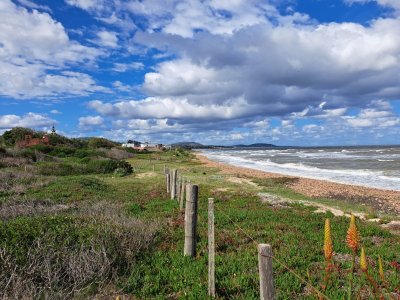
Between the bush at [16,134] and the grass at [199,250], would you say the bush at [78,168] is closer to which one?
the grass at [199,250]

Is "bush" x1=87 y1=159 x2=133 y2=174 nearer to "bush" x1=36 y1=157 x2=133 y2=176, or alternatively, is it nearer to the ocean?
"bush" x1=36 y1=157 x2=133 y2=176

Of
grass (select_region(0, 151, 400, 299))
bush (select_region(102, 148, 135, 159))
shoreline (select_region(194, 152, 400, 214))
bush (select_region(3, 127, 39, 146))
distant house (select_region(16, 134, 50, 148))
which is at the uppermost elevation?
bush (select_region(3, 127, 39, 146))

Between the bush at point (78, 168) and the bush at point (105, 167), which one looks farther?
the bush at point (105, 167)

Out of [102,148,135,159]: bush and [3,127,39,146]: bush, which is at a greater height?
[3,127,39,146]: bush

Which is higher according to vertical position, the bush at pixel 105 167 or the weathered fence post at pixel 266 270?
the weathered fence post at pixel 266 270

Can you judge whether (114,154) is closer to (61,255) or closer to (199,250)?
(199,250)

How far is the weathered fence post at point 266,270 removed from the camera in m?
3.37

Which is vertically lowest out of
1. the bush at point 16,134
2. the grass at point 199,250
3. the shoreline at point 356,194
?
the shoreline at point 356,194

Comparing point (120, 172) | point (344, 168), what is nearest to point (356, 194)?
point (120, 172)

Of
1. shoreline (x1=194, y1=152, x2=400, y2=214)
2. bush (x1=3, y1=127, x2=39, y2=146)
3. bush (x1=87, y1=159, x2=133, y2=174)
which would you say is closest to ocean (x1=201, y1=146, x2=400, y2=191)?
shoreline (x1=194, y1=152, x2=400, y2=214)

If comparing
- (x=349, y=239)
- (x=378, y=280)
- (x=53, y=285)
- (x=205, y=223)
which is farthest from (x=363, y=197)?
(x=349, y=239)

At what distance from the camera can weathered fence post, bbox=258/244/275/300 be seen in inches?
132

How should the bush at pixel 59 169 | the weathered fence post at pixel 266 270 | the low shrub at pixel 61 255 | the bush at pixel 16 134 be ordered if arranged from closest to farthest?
1. the weathered fence post at pixel 266 270
2. the low shrub at pixel 61 255
3. the bush at pixel 59 169
4. the bush at pixel 16 134

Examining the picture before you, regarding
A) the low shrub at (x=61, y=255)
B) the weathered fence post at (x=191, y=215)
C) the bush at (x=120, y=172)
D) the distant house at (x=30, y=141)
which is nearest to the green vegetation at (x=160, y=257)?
the low shrub at (x=61, y=255)
